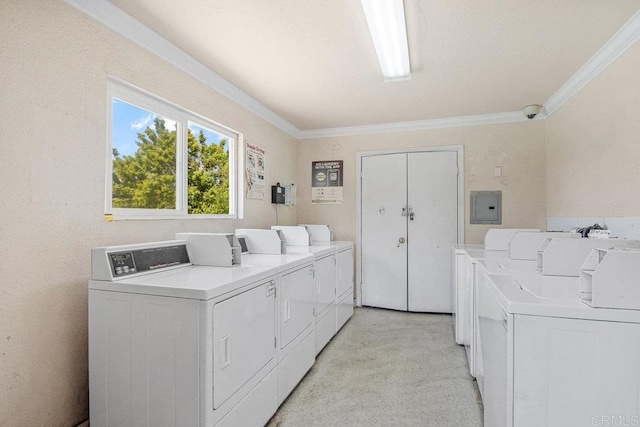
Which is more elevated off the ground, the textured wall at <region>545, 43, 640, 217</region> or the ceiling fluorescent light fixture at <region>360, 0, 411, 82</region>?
the ceiling fluorescent light fixture at <region>360, 0, 411, 82</region>

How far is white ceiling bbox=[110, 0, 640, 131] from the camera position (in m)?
1.81

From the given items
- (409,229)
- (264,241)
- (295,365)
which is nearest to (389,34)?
(264,241)

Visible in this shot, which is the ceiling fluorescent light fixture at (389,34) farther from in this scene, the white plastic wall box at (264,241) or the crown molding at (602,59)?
the white plastic wall box at (264,241)

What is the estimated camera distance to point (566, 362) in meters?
1.01

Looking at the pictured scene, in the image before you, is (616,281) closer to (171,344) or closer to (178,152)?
(171,344)

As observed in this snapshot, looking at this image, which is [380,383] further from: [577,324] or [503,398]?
[577,324]

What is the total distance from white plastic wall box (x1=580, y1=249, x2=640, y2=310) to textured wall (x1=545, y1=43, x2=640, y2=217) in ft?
4.43

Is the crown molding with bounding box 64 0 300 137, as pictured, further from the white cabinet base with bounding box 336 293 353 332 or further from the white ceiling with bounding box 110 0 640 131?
the white cabinet base with bounding box 336 293 353 332

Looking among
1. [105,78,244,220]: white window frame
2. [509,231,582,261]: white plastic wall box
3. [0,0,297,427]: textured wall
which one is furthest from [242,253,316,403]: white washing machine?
[509,231,582,261]: white plastic wall box

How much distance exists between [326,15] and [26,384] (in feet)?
7.92

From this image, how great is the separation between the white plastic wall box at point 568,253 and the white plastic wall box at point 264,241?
5.67ft

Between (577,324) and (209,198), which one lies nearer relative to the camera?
(577,324)

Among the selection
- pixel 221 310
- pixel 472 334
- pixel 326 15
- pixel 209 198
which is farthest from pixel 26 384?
pixel 472 334

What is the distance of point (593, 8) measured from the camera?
1796 mm
